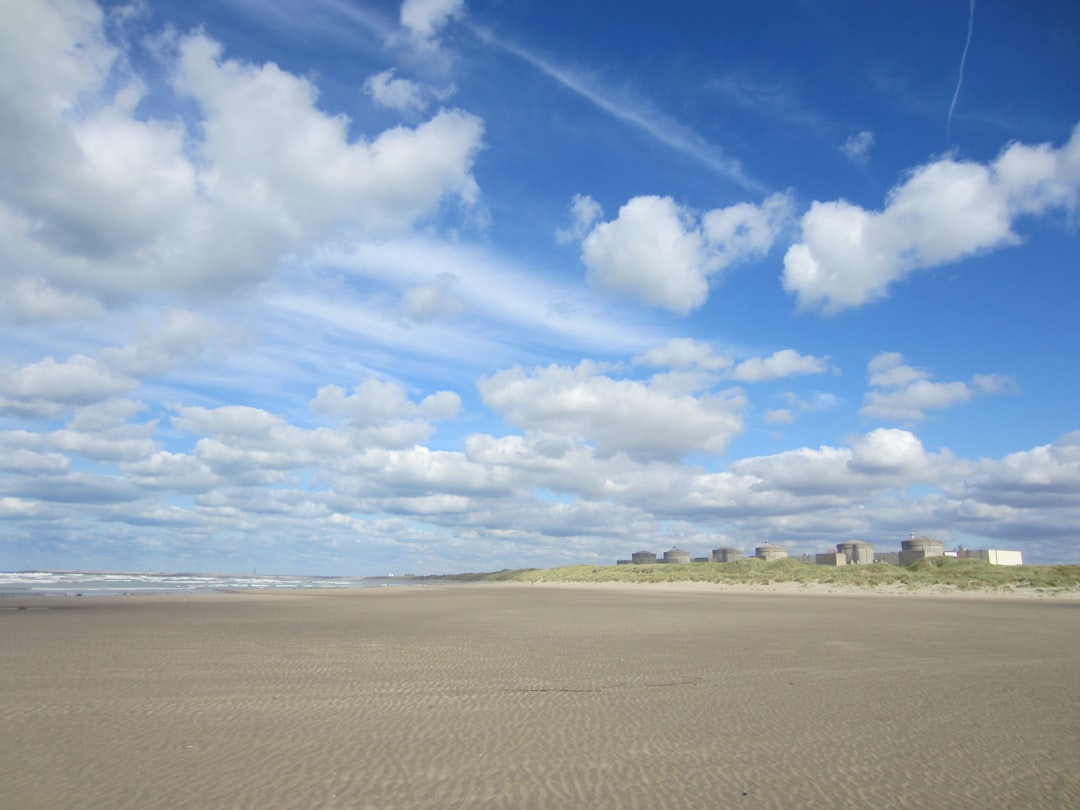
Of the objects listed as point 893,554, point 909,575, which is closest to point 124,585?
point 909,575

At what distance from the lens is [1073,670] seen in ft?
46.2

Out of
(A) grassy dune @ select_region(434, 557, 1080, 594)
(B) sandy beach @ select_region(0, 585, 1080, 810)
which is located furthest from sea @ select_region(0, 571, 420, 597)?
(A) grassy dune @ select_region(434, 557, 1080, 594)

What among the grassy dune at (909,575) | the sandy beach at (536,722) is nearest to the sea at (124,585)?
the sandy beach at (536,722)

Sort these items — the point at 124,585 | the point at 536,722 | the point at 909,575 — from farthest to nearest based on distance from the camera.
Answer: the point at 124,585, the point at 909,575, the point at 536,722

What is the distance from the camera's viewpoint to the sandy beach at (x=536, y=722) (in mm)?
6711

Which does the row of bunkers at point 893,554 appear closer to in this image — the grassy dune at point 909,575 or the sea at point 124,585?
the grassy dune at point 909,575

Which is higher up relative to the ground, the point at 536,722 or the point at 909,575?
the point at 536,722

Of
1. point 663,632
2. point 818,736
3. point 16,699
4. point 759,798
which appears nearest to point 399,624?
point 663,632

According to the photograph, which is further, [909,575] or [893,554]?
[893,554]

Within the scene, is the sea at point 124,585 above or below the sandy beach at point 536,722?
below

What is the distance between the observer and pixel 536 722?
373 inches

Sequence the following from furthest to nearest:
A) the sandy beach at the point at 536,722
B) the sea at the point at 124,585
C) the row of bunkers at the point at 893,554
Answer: the row of bunkers at the point at 893,554, the sea at the point at 124,585, the sandy beach at the point at 536,722

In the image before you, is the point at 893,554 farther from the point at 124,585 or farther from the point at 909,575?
the point at 124,585

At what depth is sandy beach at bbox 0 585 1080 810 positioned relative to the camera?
22.0 feet
